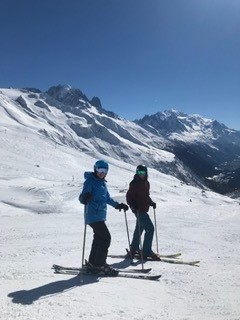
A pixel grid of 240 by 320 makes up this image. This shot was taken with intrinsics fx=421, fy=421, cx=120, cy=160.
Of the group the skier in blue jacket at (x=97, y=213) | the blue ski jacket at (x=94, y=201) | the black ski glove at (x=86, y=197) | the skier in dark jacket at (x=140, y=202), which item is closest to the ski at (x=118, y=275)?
the skier in blue jacket at (x=97, y=213)

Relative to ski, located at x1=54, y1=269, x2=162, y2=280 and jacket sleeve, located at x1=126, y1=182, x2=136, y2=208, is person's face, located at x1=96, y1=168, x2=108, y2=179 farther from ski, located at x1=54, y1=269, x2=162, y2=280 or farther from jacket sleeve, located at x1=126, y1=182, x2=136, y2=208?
Result: jacket sleeve, located at x1=126, y1=182, x2=136, y2=208

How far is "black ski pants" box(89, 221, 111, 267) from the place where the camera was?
8836 millimetres

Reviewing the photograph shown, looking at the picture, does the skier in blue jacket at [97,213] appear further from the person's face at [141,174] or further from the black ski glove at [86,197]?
the person's face at [141,174]

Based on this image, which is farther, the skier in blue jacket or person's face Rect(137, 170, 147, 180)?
person's face Rect(137, 170, 147, 180)

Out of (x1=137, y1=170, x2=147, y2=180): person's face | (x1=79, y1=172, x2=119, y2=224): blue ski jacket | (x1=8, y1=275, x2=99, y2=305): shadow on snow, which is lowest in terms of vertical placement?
(x1=8, y1=275, x2=99, y2=305): shadow on snow

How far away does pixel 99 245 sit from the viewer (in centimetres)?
888

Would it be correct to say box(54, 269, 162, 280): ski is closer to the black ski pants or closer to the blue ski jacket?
the black ski pants

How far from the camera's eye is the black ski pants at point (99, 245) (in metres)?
8.84

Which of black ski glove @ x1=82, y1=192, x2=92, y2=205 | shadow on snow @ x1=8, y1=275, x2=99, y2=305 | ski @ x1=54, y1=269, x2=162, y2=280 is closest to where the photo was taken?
shadow on snow @ x1=8, y1=275, x2=99, y2=305

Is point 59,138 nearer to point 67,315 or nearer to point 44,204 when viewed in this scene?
point 44,204

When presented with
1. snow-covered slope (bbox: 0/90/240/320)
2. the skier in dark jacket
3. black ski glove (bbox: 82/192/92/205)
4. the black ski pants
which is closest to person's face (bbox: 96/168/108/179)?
black ski glove (bbox: 82/192/92/205)

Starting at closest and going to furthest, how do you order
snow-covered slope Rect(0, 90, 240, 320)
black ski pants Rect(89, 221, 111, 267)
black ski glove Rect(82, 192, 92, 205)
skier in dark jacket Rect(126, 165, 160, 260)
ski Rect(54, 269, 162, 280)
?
snow-covered slope Rect(0, 90, 240, 320) → ski Rect(54, 269, 162, 280) → black ski glove Rect(82, 192, 92, 205) → black ski pants Rect(89, 221, 111, 267) → skier in dark jacket Rect(126, 165, 160, 260)

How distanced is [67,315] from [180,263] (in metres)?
5.05

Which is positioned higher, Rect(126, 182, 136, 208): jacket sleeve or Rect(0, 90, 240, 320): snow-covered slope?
Rect(126, 182, 136, 208): jacket sleeve
